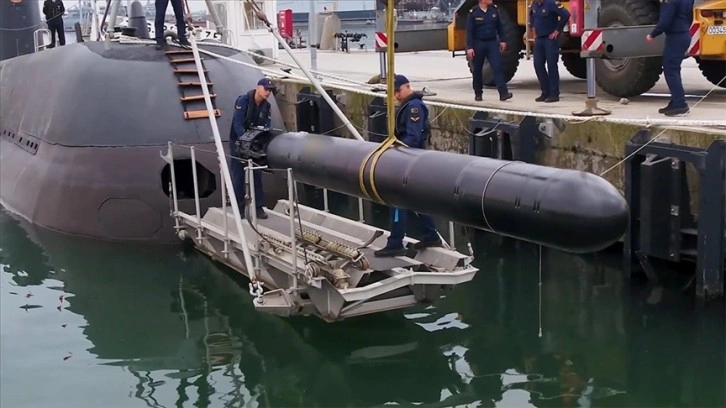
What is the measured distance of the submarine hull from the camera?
5.47 m

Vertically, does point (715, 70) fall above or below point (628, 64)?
below

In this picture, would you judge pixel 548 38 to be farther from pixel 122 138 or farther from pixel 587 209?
pixel 587 209

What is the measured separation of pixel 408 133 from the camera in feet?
26.2

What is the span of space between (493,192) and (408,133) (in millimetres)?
2084

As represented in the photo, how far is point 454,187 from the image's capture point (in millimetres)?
6402

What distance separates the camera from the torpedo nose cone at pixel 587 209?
5410mm

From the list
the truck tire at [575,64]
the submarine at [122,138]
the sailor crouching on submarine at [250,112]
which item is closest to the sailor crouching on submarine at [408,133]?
the sailor crouching on submarine at [250,112]

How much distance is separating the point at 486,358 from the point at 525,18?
732 centimetres

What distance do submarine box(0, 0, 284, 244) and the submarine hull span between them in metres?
4.06

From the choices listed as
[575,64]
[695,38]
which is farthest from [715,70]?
[575,64]

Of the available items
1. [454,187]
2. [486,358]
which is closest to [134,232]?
[486,358]

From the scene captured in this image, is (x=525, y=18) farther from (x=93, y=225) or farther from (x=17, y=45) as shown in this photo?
(x=17, y=45)

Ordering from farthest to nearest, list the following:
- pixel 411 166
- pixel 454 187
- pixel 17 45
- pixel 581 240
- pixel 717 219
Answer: pixel 17 45 < pixel 717 219 < pixel 411 166 < pixel 454 187 < pixel 581 240

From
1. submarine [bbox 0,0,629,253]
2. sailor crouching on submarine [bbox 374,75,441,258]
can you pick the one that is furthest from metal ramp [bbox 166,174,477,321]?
submarine [bbox 0,0,629,253]
